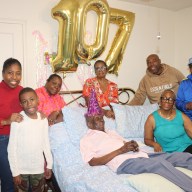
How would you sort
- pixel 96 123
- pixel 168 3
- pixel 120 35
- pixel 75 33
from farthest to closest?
pixel 168 3 → pixel 120 35 → pixel 75 33 → pixel 96 123

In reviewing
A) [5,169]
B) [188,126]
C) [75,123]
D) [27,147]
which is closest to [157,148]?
[188,126]

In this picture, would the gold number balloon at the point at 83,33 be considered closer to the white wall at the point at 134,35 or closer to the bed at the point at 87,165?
the white wall at the point at 134,35

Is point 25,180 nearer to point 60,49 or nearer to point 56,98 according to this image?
point 56,98

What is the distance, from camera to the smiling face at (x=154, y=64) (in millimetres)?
3219

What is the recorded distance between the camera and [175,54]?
4.56 metres

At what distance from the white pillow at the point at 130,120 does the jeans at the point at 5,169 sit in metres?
1.21

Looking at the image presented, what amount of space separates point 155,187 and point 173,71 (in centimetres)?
207

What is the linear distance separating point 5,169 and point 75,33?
1886 mm

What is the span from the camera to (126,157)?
1.98m

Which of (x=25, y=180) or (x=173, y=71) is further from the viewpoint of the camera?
(x=173, y=71)

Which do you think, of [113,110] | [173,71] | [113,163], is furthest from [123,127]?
[173,71]

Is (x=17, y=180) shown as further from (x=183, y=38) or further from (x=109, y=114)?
(x=183, y=38)

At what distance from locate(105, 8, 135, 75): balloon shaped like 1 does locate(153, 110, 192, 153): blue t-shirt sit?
149 centimetres

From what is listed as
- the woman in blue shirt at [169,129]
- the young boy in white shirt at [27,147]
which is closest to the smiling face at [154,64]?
the woman in blue shirt at [169,129]
